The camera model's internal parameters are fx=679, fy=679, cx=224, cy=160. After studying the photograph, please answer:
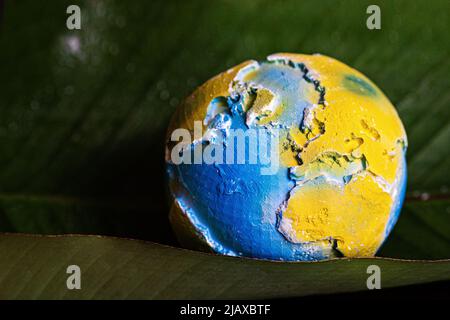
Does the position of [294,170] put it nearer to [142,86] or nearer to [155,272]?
[155,272]

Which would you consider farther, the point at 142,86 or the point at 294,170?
the point at 142,86

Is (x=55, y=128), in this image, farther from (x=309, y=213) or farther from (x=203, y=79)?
(x=309, y=213)

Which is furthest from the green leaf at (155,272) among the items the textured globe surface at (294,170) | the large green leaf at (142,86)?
the large green leaf at (142,86)

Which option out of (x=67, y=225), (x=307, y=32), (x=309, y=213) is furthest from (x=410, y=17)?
(x=67, y=225)

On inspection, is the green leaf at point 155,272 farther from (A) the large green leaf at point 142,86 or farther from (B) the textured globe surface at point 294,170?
(A) the large green leaf at point 142,86

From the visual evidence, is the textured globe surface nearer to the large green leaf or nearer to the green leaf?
the green leaf

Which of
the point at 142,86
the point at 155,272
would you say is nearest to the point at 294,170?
the point at 155,272
